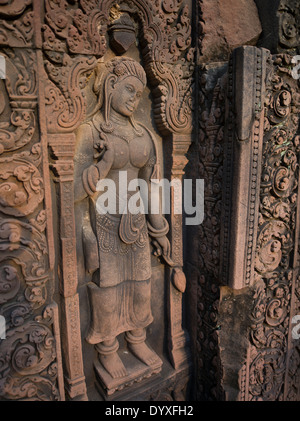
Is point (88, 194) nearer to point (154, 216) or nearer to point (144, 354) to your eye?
point (154, 216)

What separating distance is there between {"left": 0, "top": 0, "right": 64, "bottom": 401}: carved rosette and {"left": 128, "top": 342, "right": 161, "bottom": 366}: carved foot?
2.49ft

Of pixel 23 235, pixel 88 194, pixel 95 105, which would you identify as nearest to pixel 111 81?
pixel 95 105

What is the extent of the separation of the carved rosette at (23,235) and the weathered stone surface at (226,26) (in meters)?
1.33

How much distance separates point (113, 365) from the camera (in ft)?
8.52

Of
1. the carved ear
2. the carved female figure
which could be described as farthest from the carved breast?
the carved ear

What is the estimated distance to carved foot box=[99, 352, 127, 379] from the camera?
8.39ft

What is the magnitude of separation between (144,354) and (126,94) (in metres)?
2.24

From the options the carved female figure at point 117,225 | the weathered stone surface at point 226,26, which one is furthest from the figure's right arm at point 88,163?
the weathered stone surface at point 226,26

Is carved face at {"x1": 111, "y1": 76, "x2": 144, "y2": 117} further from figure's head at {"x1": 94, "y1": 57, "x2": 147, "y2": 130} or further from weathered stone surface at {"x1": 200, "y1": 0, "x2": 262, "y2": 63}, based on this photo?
weathered stone surface at {"x1": 200, "y1": 0, "x2": 262, "y2": 63}

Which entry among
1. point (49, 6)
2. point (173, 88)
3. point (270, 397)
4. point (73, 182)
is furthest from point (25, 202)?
point (270, 397)

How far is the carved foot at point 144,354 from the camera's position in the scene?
273cm

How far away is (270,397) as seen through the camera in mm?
2820

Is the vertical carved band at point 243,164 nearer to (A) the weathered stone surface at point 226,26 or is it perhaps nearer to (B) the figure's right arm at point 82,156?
(A) the weathered stone surface at point 226,26
